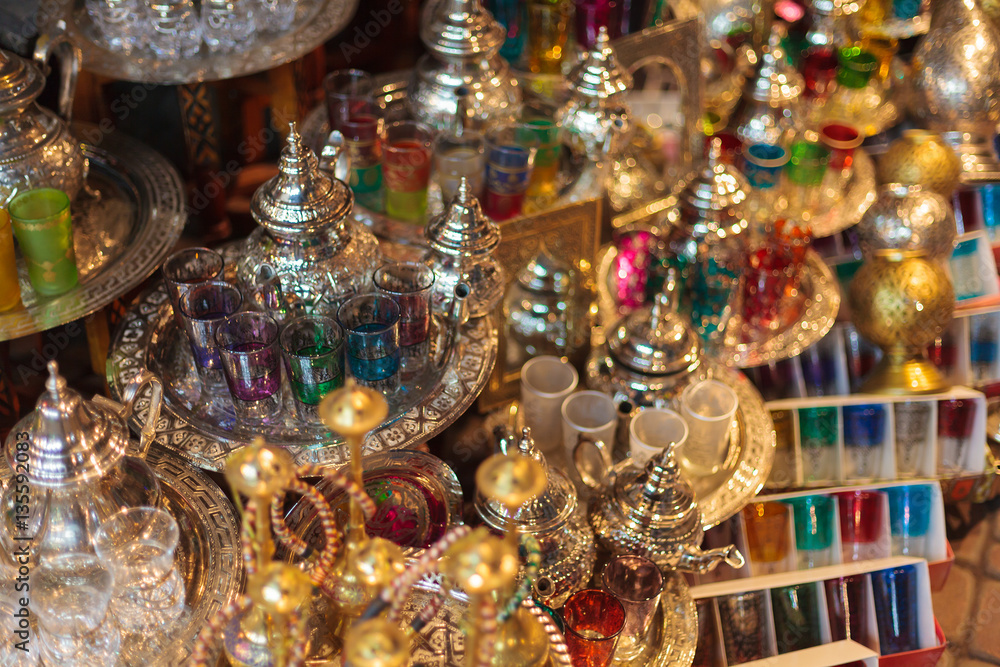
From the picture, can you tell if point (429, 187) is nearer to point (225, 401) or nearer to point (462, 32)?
point (462, 32)

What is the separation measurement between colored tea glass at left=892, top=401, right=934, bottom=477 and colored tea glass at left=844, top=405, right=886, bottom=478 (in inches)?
1.5

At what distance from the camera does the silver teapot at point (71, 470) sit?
92 centimetres

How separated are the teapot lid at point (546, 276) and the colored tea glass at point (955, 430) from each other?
738mm

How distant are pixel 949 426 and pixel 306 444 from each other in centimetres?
122

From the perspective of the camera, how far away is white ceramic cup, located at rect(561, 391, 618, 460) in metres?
1.44

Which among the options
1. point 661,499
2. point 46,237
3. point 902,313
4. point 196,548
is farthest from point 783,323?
point 46,237

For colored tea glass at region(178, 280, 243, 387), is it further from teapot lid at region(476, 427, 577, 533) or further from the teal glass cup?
the teal glass cup

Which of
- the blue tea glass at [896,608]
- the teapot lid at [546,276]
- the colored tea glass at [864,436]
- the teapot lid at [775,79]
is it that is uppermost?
the teapot lid at [775,79]

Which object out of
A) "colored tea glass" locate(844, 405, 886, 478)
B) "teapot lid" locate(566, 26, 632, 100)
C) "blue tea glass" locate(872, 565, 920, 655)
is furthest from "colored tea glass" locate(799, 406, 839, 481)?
"teapot lid" locate(566, 26, 632, 100)

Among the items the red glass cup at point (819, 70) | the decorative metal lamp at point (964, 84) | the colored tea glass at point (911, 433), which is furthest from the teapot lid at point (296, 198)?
the decorative metal lamp at point (964, 84)

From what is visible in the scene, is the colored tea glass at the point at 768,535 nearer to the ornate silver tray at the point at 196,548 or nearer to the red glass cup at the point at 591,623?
the red glass cup at the point at 591,623

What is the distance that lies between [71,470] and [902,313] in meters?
1.42

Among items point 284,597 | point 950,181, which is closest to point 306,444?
point 284,597

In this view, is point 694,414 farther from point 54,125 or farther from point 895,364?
point 54,125
